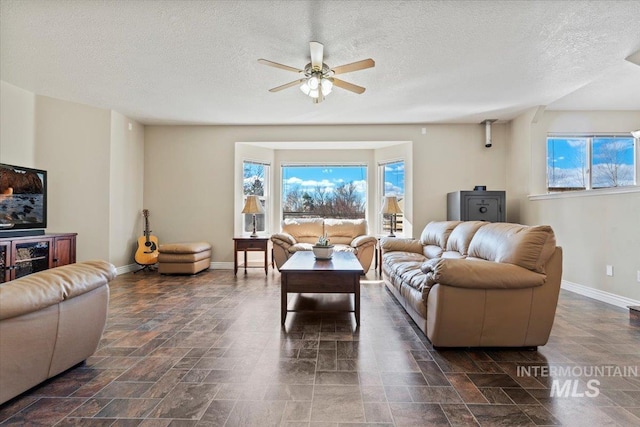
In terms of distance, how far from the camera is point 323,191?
257 inches

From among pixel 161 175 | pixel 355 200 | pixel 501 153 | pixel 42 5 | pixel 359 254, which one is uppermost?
pixel 42 5

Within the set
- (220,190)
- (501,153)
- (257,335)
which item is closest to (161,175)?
(220,190)

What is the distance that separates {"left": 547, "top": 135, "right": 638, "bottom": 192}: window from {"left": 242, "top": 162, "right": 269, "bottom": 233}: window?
5.14 metres

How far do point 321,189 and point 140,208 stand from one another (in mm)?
3522

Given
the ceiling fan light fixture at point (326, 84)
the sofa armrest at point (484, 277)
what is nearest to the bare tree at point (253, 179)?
the ceiling fan light fixture at point (326, 84)

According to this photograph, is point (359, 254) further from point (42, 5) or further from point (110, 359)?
point (42, 5)

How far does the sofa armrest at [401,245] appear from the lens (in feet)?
14.2

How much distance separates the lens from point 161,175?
5723mm

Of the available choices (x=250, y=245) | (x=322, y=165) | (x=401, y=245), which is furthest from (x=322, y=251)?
(x=322, y=165)

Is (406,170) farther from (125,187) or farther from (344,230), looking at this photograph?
(125,187)

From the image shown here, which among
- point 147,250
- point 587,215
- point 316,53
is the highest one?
point 316,53

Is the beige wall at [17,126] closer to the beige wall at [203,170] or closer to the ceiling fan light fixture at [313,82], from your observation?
the beige wall at [203,170]

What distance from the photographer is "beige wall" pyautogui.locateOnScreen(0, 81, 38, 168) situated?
387 cm

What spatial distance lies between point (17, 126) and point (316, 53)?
4241 millimetres
